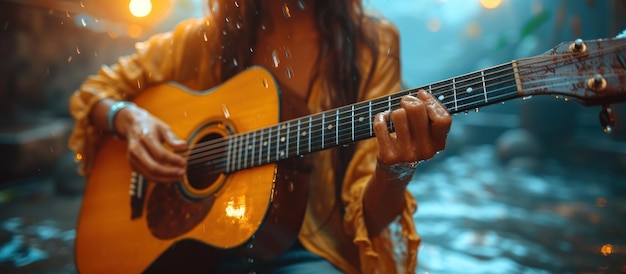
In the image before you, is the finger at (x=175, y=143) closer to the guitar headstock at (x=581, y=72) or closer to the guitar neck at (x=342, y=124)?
the guitar neck at (x=342, y=124)

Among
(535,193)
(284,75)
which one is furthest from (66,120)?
(535,193)

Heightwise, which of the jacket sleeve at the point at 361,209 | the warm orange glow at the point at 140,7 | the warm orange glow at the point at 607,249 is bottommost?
the warm orange glow at the point at 607,249

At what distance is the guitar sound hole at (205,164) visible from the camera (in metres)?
1.02

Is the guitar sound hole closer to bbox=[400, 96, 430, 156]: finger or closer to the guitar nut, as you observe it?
bbox=[400, 96, 430, 156]: finger

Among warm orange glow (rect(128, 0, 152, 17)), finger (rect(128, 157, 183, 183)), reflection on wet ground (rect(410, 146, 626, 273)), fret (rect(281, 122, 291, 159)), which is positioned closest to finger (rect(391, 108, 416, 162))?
fret (rect(281, 122, 291, 159))

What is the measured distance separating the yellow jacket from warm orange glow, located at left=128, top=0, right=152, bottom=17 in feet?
1.69

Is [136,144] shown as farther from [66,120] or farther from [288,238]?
[66,120]

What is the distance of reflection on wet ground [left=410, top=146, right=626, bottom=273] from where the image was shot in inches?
69.1

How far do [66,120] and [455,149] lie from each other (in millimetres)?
3541

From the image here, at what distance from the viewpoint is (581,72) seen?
2.18ft

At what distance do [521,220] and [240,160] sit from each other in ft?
6.44

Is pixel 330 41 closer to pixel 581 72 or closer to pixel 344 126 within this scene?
pixel 344 126

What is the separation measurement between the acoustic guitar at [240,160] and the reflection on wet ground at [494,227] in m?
0.51

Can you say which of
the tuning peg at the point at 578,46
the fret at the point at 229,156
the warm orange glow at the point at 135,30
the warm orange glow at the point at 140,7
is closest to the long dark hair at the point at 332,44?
the fret at the point at 229,156
